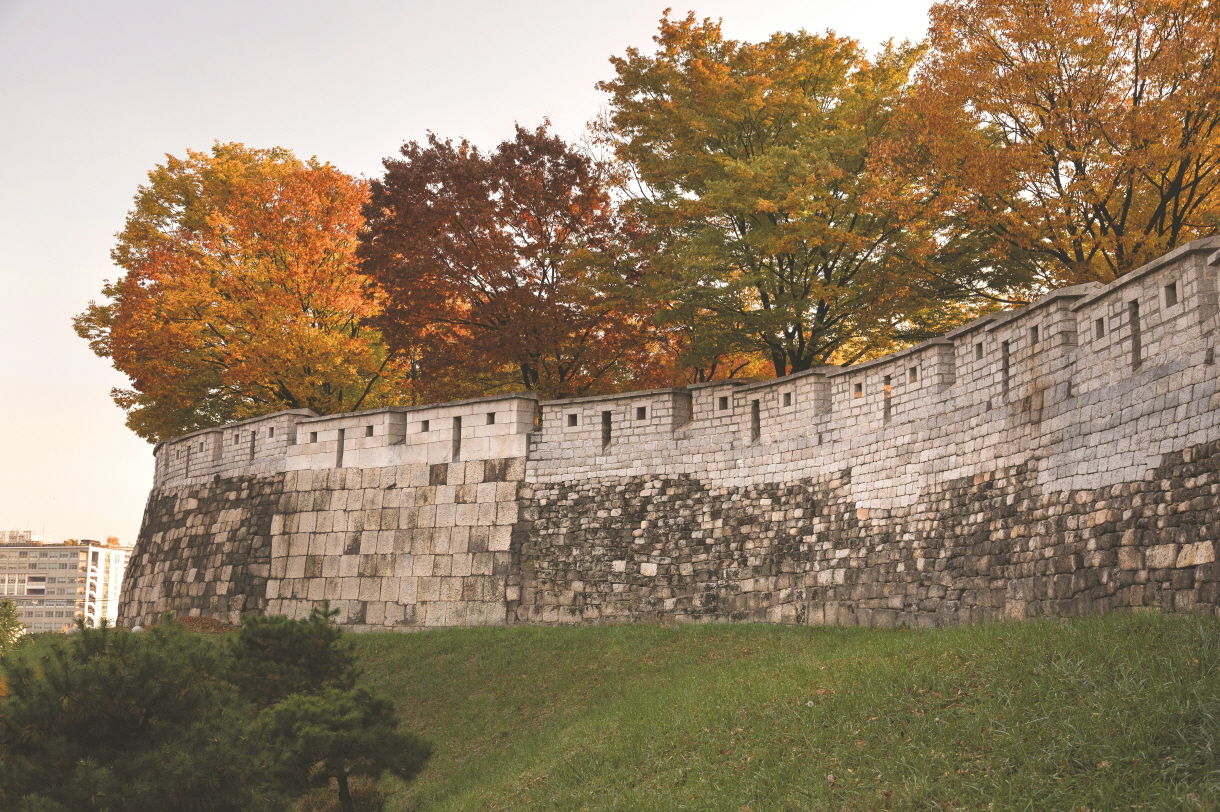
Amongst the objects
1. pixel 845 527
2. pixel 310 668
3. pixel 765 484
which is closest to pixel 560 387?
pixel 765 484

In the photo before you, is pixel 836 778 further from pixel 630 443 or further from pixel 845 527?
pixel 630 443

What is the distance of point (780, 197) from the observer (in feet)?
55.7

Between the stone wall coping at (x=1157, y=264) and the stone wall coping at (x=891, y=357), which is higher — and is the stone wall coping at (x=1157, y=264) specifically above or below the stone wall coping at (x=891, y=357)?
above

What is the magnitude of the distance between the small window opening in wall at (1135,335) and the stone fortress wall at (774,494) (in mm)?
25

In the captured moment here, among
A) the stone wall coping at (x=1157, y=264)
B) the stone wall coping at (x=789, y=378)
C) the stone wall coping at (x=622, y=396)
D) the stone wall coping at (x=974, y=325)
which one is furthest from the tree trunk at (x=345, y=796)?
the stone wall coping at (x=1157, y=264)

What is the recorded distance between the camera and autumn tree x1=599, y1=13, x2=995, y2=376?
54.7 ft

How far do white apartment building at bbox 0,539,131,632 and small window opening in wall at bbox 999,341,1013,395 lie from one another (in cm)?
12649

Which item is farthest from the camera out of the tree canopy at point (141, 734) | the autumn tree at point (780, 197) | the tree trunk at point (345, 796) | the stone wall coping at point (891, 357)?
the autumn tree at point (780, 197)

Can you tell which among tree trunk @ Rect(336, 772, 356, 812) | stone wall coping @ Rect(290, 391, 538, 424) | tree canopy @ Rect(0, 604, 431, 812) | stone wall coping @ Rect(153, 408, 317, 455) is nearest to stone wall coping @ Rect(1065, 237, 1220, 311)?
tree canopy @ Rect(0, 604, 431, 812)

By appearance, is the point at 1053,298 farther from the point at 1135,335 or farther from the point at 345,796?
the point at 345,796

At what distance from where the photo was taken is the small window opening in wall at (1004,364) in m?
12.5

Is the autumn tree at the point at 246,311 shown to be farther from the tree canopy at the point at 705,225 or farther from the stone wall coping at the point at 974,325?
the stone wall coping at the point at 974,325

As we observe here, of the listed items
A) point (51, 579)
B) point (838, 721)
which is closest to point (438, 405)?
point (838, 721)

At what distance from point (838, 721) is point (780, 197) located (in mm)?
10373
